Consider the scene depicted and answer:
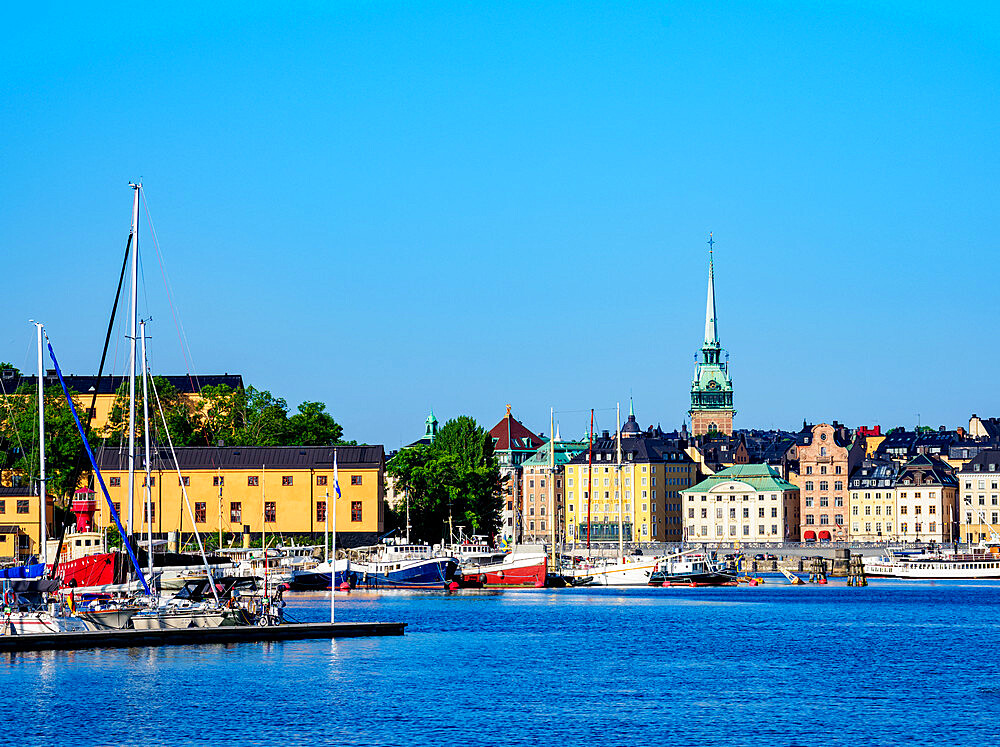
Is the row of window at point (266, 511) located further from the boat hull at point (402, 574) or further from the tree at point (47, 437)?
→ the boat hull at point (402, 574)

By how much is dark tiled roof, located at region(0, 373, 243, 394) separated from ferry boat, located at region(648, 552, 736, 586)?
48.1m

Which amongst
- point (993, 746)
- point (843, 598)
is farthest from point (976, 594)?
point (993, 746)

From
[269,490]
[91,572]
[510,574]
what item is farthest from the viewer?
[269,490]

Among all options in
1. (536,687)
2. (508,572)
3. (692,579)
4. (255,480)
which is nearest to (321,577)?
(508,572)

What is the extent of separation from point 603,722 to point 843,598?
6604 cm

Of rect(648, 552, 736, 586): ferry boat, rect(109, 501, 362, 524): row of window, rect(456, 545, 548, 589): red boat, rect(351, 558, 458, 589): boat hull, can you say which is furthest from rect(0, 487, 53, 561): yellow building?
rect(648, 552, 736, 586): ferry boat

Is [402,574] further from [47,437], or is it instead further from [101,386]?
[101,386]

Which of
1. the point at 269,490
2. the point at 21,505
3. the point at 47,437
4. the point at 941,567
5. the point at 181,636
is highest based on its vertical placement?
the point at 47,437

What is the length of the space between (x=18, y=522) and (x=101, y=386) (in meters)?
42.8

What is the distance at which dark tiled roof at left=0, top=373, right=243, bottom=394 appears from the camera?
168625mm

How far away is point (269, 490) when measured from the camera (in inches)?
5300

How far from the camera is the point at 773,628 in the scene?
8306 cm

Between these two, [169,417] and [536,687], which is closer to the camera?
[536,687]

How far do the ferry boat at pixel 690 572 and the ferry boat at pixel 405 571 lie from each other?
17555 millimetres
